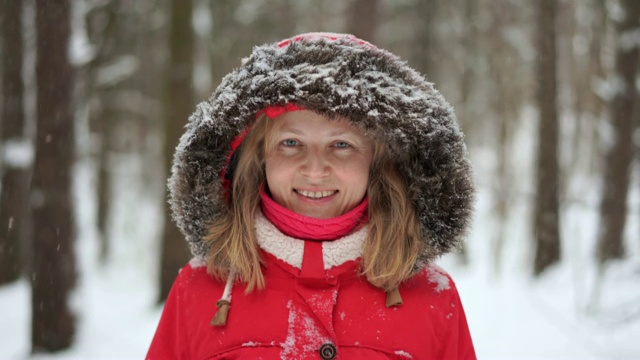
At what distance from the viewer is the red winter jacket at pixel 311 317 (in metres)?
1.97

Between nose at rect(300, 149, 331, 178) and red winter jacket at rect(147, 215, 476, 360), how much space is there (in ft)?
0.89

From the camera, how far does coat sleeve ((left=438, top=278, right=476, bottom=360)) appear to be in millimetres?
2074

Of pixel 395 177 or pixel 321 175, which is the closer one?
pixel 321 175

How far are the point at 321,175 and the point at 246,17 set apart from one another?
11.9m

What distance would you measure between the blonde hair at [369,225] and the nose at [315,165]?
183 millimetres

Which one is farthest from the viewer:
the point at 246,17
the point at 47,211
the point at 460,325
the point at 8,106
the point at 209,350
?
the point at 246,17

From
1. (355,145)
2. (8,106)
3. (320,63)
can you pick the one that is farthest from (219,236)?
(8,106)

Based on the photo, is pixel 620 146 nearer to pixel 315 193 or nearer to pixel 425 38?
pixel 425 38

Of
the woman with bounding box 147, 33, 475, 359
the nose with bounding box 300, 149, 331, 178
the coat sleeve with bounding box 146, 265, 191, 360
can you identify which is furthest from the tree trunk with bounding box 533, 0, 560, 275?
the coat sleeve with bounding box 146, 265, 191, 360

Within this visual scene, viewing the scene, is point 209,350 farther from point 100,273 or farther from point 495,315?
point 100,273

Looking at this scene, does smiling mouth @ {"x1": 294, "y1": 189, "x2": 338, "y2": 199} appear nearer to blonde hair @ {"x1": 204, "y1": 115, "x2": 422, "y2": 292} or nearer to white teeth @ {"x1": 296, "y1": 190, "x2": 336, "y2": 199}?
white teeth @ {"x1": 296, "y1": 190, "x2": 336, "y2": 199}

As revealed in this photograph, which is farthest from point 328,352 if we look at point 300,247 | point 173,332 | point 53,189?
point 53,189

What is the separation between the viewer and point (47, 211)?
573 cm

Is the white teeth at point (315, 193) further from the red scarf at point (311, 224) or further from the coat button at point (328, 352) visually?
the coat button at point (328, 352)
